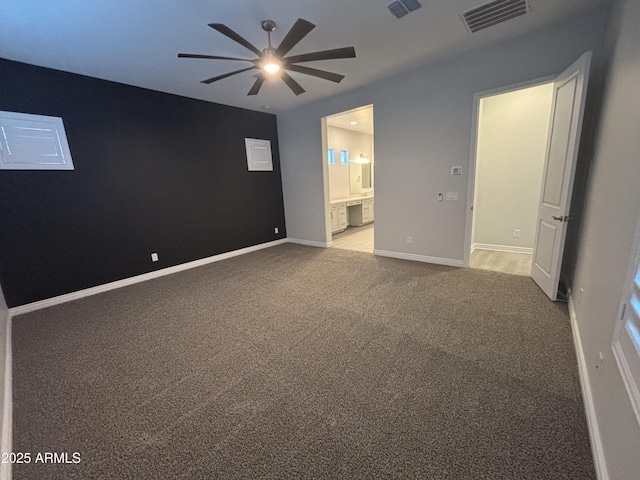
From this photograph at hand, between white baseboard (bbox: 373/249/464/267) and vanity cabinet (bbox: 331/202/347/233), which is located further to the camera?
vanity cabinet (bbox: 331/202/347/233)

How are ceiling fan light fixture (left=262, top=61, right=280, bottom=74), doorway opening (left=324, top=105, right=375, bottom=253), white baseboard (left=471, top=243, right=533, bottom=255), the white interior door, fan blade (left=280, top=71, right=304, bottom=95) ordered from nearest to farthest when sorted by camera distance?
ceiling fan light fixture (left=262, top=61, right=280, bottom=74) < the white interior door < fan blade (left=280, top=71, right=304, bottom=95) < white baseboard (left=471, top=243, right=533, bottom=255) < doorway opening (left=324, top=105, right=375, bottom=253)

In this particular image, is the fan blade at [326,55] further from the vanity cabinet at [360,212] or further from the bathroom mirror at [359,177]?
the bathroom mirror at [359,177]

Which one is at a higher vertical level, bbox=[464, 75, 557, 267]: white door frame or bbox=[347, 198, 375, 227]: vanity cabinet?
bbox=[464, 75, 557, 267]: white door frame

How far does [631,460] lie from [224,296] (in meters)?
3.32

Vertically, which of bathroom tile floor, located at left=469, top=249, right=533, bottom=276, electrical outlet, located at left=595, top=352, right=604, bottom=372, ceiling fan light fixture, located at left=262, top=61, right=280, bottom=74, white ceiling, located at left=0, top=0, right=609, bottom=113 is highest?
white ceiling, located at left=0, top=0, right=609, bottom=113

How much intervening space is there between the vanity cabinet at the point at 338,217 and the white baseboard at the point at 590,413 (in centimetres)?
488

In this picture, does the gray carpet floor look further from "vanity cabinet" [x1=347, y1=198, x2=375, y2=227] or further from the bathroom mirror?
the bathroom mirror

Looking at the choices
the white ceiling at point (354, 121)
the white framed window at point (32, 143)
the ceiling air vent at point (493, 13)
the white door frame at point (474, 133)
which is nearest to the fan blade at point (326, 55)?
the ceiling air vent at point (493, 13)

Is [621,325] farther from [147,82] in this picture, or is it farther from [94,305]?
[147,82]

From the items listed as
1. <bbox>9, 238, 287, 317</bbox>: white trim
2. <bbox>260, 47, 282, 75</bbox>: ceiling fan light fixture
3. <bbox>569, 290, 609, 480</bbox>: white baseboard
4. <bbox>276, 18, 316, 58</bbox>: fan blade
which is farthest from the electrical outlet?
<bbox>9, 238, 287, 317</bbox>: white trim

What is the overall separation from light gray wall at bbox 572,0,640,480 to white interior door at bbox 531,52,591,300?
0.75 ft

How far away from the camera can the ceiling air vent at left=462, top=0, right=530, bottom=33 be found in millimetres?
2287

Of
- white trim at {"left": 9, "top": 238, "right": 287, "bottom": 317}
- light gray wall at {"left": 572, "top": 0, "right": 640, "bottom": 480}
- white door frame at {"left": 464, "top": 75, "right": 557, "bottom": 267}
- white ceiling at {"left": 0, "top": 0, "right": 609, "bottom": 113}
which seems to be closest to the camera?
light gray wall at {"left": 572, "top": 0, "right": 640, "bottom": 480}

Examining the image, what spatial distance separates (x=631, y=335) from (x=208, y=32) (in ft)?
12.0
